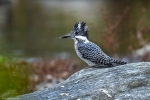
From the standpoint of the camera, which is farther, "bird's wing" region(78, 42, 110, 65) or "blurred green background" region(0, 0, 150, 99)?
"bird's wing" region(78, 42, 110, 65)

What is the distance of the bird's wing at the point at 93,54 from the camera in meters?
4.96

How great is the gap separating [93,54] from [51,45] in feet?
52.1

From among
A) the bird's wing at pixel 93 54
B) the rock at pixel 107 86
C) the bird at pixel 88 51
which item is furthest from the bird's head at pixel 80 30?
the rock at pixel 107 86

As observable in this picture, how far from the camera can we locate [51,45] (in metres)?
20.9

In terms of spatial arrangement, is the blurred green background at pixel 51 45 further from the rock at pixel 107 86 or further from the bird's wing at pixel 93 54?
the bird's wing at pixel 93 54

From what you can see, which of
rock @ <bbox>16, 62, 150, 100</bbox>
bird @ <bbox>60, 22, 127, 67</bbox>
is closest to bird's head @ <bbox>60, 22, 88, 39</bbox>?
bird @ <bbox>60, 22, 127, 67</bbox>

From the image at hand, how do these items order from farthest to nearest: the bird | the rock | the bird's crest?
the bird's crest, the bird, the rock

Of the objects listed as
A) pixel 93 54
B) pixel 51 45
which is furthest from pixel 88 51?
pixel 51 45

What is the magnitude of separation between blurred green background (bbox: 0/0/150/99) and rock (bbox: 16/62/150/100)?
0.38m

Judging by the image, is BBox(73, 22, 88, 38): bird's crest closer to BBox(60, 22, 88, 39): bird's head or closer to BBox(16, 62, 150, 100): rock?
BBox(60, 22, 88, 39): bird's head

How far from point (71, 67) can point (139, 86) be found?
6963 mm

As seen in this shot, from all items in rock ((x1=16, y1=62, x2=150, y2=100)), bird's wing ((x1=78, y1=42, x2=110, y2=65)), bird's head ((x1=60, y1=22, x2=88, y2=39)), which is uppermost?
bird's head ((x1=60, y1=22, x2=88, y2=39))

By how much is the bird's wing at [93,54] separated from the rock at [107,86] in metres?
0.34

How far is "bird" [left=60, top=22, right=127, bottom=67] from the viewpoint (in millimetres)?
4945
